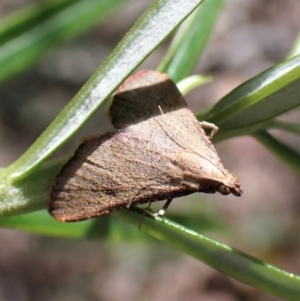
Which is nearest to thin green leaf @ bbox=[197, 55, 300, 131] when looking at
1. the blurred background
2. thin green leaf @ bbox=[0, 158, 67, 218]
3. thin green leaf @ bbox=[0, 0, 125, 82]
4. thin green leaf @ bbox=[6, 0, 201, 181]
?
thin green leaf @ bbox=[6, 0, 201, 181]

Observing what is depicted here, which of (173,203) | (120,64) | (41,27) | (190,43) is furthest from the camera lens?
(173,203)

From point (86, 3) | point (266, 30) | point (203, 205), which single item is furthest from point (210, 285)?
point (86, 3)

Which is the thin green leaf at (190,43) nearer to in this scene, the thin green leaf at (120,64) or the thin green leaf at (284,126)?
the thin green leaf at (284,126)

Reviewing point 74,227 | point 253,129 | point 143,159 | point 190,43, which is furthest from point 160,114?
point 74,227

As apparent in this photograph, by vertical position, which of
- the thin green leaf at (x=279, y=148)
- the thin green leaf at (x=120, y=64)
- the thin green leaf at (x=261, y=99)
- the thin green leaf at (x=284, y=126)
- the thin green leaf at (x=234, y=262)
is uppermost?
the thin green leaf at (x=120, y=64)

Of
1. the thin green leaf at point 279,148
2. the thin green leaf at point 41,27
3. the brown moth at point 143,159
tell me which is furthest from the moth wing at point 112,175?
the thin green leaf at point 41,27

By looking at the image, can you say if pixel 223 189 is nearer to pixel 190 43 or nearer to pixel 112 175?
pixel 112 175
